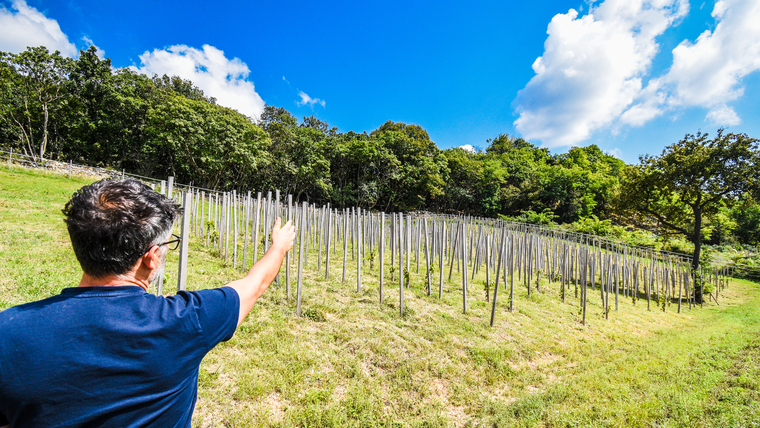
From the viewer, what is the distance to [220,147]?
65.1 feet

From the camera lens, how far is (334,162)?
2825 cm

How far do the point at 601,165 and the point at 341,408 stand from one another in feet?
157

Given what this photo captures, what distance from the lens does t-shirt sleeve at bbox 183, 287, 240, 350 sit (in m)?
0.94

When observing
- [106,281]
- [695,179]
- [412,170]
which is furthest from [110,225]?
[412,170]

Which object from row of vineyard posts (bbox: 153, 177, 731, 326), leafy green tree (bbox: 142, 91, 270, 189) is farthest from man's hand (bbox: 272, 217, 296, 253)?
leafy green tree (bbox: 142, 91, 270, 189)

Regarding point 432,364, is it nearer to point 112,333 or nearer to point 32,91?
point 112,333

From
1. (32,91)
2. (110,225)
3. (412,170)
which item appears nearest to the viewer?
(110,225)

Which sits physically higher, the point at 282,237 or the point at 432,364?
the point at 282,237

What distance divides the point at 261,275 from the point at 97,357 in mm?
511

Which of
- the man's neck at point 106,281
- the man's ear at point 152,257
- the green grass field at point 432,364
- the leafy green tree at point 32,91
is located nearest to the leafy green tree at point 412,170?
the green grass field at point 432,364

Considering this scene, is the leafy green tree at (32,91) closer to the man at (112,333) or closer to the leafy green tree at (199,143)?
the leafy green tree at (199,143)

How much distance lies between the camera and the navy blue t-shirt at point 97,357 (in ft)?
2.31

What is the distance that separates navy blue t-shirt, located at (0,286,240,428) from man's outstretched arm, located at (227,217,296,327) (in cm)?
17

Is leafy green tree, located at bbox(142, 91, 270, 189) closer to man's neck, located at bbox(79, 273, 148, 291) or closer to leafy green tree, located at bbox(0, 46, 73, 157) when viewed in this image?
leafy green tree, located at bbox(0, 46, 73, 157)
